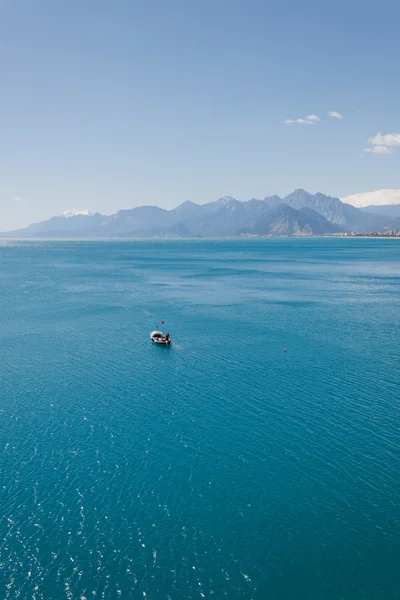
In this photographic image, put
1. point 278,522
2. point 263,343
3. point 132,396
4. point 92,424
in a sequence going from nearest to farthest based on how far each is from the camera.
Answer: point 278,522, point 92,424, point 132,396, point 263,343

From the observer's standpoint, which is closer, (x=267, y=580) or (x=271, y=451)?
(x=267, y=580)

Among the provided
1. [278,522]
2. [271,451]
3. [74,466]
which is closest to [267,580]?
[278,522]

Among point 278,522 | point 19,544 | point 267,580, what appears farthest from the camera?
point 278,522

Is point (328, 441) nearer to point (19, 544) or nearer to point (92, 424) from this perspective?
point (92, 424)

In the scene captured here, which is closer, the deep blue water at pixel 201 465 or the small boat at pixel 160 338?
the deep blue water at pixel 201 465

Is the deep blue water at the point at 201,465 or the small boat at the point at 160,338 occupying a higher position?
the small boat at the point at 160,338

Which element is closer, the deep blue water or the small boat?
the deep blue water
